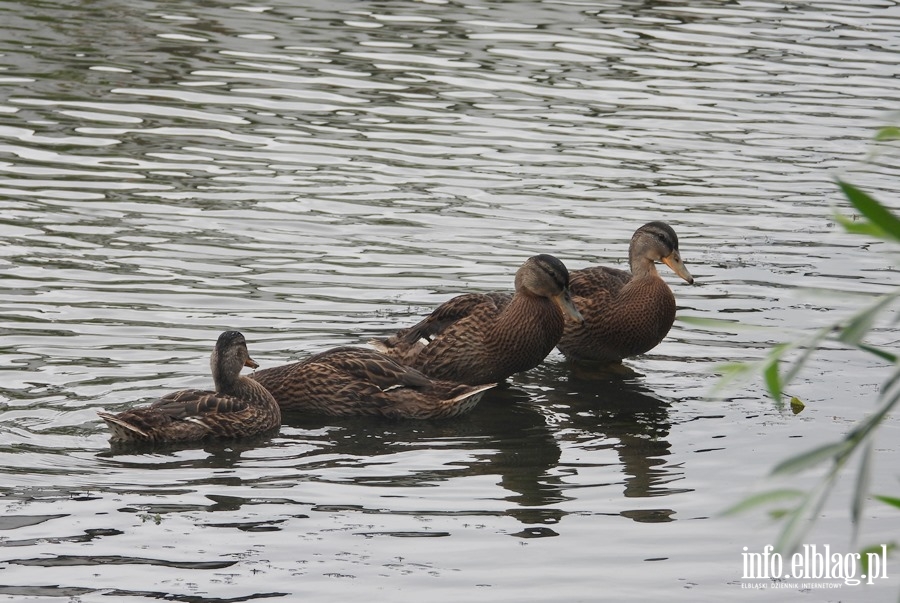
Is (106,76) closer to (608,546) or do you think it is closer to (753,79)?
(753,79)

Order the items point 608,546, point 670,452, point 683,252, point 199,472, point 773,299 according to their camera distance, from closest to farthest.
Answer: point 608,546
point 199,472
point 670,452
point 773,299
point 683,252

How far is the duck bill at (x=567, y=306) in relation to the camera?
33.7ft

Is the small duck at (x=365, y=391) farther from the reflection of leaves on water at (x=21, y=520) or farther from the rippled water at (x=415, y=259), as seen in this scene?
the reflection of leaves on water at (x=21, y=520)

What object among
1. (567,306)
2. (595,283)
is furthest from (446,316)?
(595,283)

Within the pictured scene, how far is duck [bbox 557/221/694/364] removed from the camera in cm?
1070

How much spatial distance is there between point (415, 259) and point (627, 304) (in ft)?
7.97

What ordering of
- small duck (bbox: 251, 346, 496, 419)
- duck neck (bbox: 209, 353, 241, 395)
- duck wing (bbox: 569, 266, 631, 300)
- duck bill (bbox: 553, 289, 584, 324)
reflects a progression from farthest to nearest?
duck wing (bbox: 569, 266, 631, 300) → duck bill (bbox: 553, 289, 584, 324) → small duck (bbox: 251, 346, 496, 419) → duck neck (bbox: 209, 353, 241, 395)

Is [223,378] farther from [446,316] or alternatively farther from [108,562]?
[108,562]

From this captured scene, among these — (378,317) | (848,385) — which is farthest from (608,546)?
(378,317)

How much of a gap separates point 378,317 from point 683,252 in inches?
132

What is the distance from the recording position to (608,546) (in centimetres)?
722

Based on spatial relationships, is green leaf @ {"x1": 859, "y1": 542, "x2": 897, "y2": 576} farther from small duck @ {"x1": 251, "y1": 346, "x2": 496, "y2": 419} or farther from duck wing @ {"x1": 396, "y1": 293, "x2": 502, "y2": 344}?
duck wing @ {"x1": 396, "y1": 293, "x2": 502, "y2": 344}

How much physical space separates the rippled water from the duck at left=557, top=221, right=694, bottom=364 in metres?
0.28

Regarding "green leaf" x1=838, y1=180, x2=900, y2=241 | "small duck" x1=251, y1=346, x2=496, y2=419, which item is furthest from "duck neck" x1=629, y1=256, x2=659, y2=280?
"green leaf" x1=838, y1=180, x2=900, y2=241
